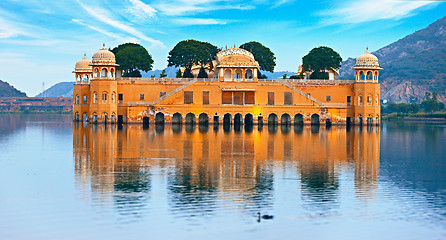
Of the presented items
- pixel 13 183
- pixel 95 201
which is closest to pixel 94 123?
pixel 13 183

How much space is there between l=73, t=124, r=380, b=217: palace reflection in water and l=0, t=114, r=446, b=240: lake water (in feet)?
0.16

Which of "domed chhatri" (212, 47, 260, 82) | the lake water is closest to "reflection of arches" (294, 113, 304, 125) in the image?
"domed chhatri" (212, 47, 260, 82)

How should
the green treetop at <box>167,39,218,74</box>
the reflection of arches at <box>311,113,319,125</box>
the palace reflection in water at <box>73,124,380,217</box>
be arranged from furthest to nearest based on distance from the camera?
1. the green treetop at <box>167,39,218,74</box>
2. the reflection of arches at <box>311,113,319,125</box>
3. the palace reflection in water at <box>73,124,380,217</box>

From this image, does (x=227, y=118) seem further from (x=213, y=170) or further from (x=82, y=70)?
(x=213, y=170)

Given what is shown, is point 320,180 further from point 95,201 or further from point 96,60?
point 96,60

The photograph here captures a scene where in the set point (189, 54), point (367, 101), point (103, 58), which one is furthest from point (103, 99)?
point (367, 101)

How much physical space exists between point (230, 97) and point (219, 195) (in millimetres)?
54655

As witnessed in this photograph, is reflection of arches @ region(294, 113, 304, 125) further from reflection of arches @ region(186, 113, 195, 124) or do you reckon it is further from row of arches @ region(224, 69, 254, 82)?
reflection of arches @ region(186, 113, 195, 124)

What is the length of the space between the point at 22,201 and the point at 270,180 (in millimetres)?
9717

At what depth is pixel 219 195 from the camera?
19.7m

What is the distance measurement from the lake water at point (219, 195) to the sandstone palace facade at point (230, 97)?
37.7 meters

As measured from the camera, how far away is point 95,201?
18578mm

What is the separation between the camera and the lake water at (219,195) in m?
15.3

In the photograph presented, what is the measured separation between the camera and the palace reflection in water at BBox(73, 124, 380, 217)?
62.3 feet
